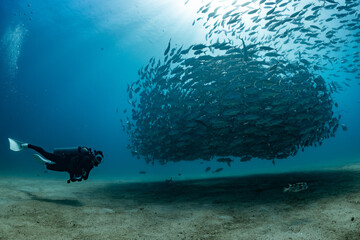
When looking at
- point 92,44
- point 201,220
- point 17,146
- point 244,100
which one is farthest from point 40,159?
point 92,44

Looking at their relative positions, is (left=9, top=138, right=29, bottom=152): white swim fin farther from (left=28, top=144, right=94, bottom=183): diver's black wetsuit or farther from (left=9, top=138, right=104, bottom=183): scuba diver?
(left=28, top=144, right=94, bottom=183): diver's black wetsuit

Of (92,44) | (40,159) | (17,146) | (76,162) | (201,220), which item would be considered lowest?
(201,220)

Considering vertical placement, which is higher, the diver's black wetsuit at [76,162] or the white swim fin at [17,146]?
the white swim fin at [17,146]

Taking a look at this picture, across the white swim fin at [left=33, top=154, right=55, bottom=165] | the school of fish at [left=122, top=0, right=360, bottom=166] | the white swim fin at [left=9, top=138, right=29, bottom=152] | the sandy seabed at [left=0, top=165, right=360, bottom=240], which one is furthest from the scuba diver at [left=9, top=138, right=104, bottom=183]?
the school of fish at [left=122, top=0, right=360, bottom=166]

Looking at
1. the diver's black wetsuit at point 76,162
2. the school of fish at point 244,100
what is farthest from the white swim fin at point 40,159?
the school of fish at point 244,100

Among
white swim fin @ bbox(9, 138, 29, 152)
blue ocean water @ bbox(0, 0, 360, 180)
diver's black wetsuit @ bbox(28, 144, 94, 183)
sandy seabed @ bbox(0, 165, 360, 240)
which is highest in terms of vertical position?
blue ocean water @ bbox(0, 0, 360, 180)

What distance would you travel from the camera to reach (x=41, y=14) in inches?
1203

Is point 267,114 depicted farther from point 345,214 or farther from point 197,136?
point 345,214

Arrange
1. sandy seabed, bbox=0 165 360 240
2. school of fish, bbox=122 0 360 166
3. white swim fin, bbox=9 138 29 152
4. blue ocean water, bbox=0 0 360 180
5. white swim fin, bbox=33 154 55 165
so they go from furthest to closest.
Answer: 1. blue ocean water, bbox=0 0 360 180
2. school of fish, bbox=122 0 360 166
3. white swim fin, bbox=9 138 29 152
4. white swim fin, bbox=33 154 55 165
5. sandy seabed, bbox=0 165 360 240

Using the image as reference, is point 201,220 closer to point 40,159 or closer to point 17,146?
point 40,159

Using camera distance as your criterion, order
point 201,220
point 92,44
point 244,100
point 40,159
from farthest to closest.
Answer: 1. point 92,44
2. point 244,100
3. point 40,159
4. point 201,220

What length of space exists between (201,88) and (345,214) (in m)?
7.35

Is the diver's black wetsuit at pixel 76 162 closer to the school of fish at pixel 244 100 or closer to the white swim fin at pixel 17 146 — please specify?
the white swim fin at pixel 17 146

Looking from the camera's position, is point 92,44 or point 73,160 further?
point 92,44
